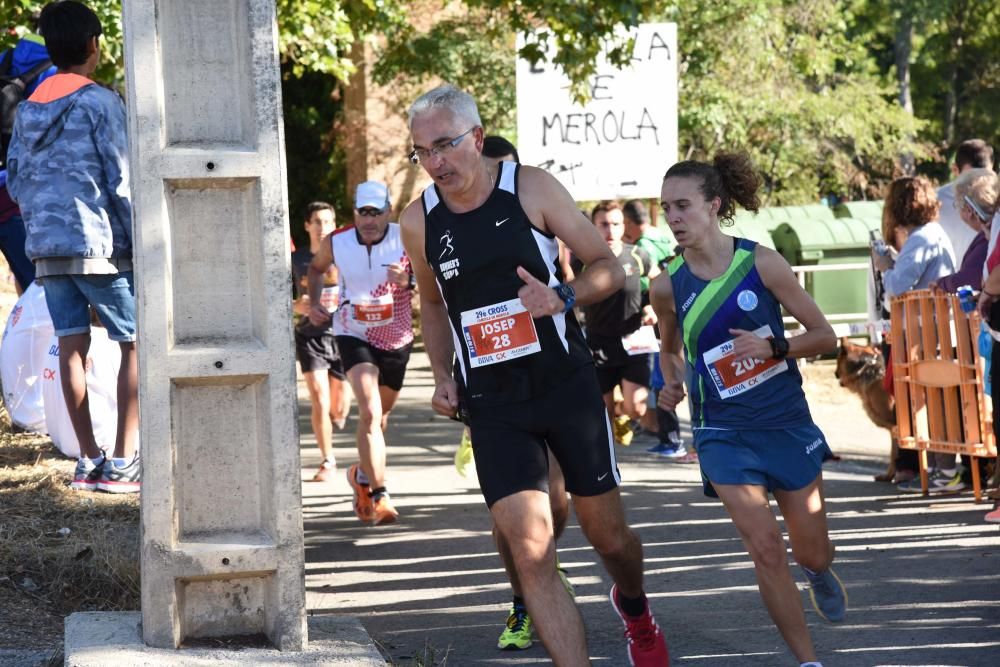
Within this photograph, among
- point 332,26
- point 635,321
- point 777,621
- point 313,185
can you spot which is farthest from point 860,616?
point 313,185

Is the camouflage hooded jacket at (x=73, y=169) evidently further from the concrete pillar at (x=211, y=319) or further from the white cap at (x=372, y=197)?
the concrete pillar at (x=211, y=319)

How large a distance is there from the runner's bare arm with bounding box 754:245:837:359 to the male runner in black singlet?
0.62 metres

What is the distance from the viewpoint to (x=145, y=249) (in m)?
4.64

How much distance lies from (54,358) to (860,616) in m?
5.22

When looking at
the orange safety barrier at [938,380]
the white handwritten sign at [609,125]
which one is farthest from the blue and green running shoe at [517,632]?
the white handwritten sign at [609,125]

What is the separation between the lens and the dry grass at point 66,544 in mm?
6074

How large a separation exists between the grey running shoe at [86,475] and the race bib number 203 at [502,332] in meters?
3.24

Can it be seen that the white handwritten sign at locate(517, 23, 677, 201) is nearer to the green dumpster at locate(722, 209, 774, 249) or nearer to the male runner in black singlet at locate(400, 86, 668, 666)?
the green dumpster at locate(722, 209, 774, 249)

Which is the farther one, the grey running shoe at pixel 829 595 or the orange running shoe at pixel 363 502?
the orange running shoe at pixel 363 502

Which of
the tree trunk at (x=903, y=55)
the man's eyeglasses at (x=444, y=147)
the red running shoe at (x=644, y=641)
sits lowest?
the red running shoe at (x=644, y=641)

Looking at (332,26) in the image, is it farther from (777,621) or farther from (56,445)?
(777,621)

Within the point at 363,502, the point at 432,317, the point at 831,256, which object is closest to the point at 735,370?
the point at 432,317

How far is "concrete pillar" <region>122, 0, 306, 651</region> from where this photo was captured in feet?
15.3

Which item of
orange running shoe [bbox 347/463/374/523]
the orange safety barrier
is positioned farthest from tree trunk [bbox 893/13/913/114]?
→ orange running shoe [bbox 347/463/374/523]
